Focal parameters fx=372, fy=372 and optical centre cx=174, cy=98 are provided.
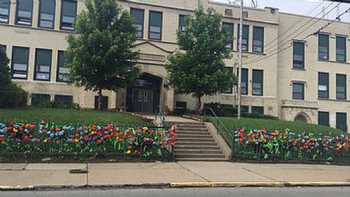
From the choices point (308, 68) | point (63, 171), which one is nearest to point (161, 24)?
point (308, 68)

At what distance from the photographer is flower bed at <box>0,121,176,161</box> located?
46.0 feet

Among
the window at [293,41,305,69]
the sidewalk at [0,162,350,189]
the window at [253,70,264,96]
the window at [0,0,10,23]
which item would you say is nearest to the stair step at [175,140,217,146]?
the sidewalk at [0,162,350,189]

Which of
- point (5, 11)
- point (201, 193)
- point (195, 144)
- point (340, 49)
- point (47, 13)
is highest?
point (47, 13)

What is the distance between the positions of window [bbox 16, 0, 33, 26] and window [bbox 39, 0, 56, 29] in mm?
733

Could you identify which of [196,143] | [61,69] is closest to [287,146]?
[196,143]

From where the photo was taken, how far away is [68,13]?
29.1 metres

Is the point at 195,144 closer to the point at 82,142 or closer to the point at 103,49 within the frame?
the point at 82,142

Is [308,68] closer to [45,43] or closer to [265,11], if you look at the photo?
[265,11]

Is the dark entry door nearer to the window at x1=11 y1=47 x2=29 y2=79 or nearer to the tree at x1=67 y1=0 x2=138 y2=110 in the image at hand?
the tree at x1=67 y1=0 x2=138 y2=110

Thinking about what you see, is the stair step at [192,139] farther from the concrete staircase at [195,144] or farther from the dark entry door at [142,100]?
the dark entry door at [142,100]

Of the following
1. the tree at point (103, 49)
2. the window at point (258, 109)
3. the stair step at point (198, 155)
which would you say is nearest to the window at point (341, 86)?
the window at point (258, 109)

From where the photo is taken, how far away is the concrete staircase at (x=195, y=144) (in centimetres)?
1605

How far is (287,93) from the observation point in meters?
34.3

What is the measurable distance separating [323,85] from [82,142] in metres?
27.8
